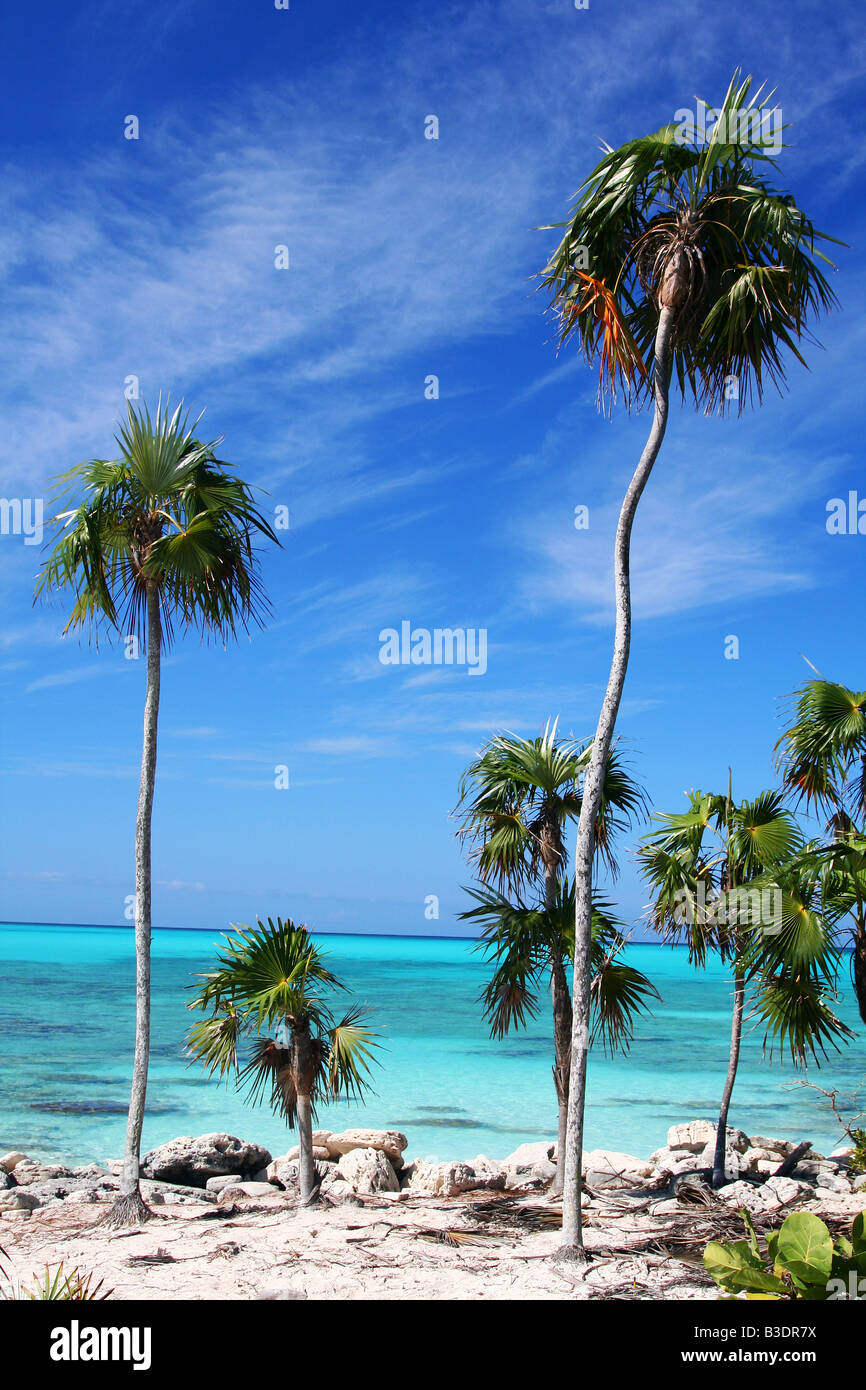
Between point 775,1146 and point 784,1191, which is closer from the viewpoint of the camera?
point 784,1191

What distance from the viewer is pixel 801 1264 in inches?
146

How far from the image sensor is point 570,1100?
8.92m

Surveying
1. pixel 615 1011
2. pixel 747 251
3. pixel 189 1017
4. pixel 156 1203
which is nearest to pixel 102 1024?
pixel 189 1017

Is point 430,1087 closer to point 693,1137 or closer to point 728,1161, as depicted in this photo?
point 693,1137

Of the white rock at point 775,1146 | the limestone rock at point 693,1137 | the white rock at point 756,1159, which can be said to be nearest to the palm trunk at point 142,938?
the white rock at point 756,1159

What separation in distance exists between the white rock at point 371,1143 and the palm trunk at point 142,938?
13.0ft

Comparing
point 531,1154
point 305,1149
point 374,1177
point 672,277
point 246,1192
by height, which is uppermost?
point 672,277

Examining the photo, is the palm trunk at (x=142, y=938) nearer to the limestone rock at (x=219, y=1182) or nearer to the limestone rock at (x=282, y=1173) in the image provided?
the limestone rock at (x=219, y=1182)

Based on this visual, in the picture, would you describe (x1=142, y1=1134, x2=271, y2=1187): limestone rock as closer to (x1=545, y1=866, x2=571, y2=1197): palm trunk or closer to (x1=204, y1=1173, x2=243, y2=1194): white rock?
(x1=204, y1=1173, x2=243, y2=1194): white rock

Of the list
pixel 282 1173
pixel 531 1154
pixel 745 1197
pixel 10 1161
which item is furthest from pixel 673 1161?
pixel 10 1161

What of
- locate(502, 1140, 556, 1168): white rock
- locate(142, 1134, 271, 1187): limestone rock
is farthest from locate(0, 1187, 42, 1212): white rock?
locate(502, 1140, 556, 1168): white rock

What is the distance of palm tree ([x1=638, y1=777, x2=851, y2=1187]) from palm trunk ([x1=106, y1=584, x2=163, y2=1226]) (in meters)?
6.03

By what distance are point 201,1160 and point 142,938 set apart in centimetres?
400
